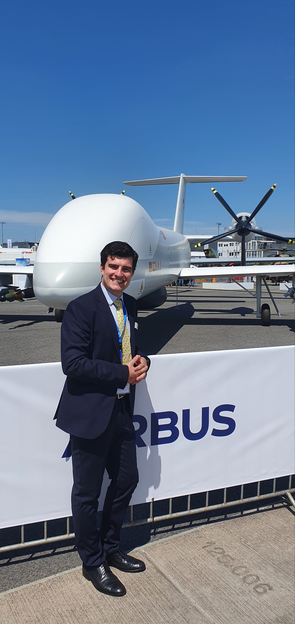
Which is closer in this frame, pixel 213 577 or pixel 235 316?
pixel 213 577

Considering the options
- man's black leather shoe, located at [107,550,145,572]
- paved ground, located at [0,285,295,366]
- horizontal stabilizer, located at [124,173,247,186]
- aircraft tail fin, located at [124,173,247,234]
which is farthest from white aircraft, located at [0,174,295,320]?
horizontal stabilizer, located at [124,173,247,186]

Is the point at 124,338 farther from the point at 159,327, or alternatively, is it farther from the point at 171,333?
the point at 159,327

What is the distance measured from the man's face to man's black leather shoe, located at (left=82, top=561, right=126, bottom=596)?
1.74 m

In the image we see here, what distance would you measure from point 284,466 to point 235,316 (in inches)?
552

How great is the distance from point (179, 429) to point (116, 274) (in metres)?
1.30

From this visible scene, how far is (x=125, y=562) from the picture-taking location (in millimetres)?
2576

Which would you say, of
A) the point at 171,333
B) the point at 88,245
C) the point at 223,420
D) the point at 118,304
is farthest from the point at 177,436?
the point at 171,333

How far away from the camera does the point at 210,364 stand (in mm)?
3023

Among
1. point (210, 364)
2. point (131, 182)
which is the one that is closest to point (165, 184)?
point (131, 182)

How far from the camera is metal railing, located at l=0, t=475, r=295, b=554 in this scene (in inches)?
109

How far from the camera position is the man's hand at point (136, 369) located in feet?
7.77

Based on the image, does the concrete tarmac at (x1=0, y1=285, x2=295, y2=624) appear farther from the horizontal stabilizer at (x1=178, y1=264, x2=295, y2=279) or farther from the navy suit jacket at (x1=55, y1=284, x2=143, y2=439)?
the horizontal stabilizer at (x1=178, y1=264, x2=295, y2=279)

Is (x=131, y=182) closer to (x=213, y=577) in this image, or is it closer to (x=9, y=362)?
(x=9, y=362)

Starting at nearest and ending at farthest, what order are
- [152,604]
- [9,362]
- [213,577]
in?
[152,604] < [213,577] < [9,362]
